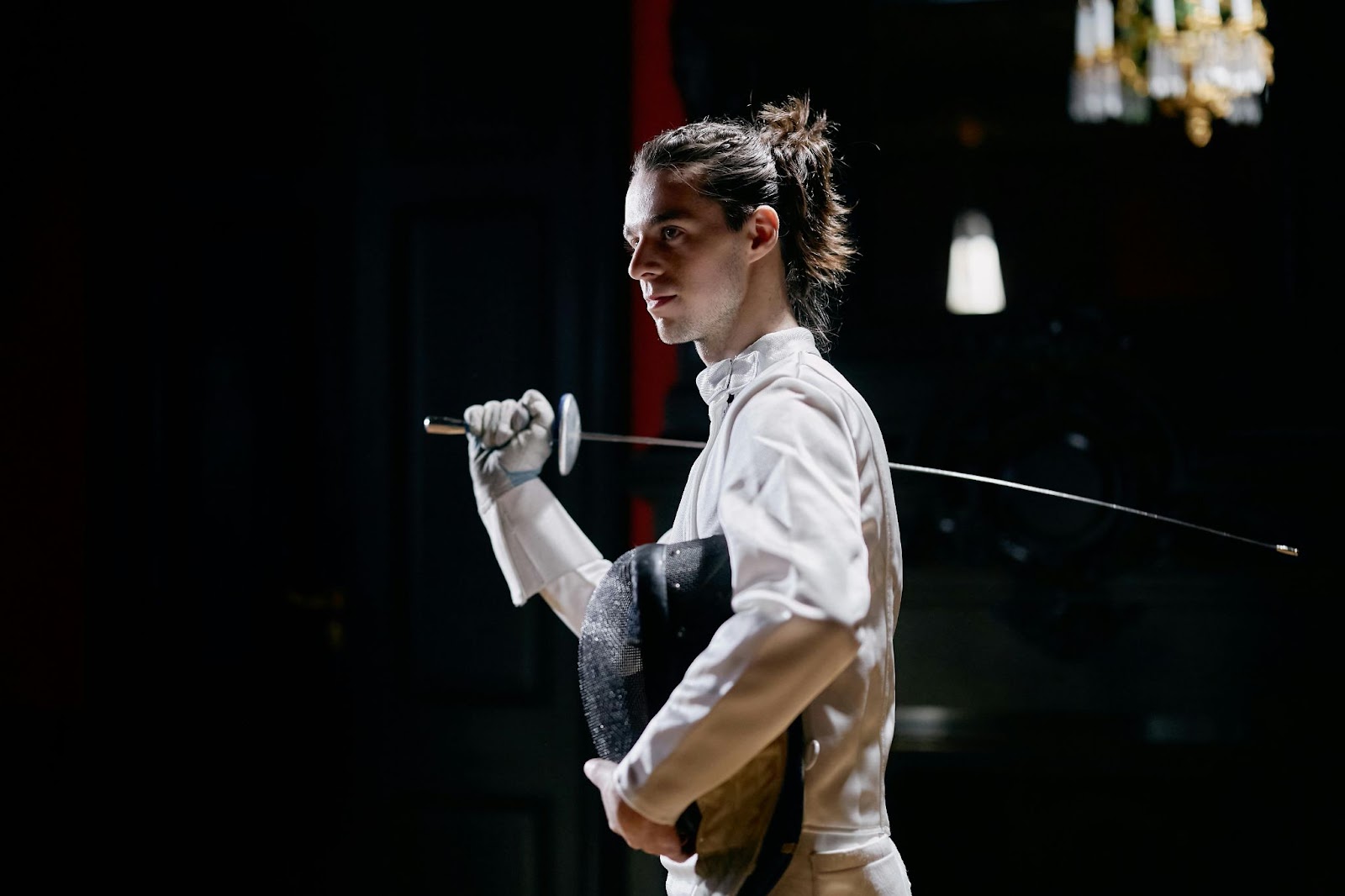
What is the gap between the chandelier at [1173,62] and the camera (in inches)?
91.0

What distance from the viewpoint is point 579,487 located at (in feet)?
8.71

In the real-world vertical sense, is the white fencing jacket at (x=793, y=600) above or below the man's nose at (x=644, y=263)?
below

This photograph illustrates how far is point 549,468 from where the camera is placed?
2688mm

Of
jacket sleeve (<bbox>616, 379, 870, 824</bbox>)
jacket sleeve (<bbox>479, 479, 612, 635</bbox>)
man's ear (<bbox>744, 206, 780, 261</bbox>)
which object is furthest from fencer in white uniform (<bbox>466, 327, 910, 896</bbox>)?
jacket sleeve (<bbox>479, 479, 612, 635</bbox>)

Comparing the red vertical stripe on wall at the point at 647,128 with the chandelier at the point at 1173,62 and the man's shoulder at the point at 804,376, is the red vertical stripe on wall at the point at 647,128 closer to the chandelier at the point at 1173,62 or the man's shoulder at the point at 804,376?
the chandelier at the point at 1173,62

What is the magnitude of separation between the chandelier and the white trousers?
1781 millimetres

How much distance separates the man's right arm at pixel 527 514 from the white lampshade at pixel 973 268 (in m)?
1.10

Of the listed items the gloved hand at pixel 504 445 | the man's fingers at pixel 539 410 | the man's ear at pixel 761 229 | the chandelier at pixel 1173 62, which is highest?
the chandelier at pixel 1173 62


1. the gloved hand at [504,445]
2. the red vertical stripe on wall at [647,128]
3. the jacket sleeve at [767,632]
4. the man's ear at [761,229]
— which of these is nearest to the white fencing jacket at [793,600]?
the jacket sleeve at [767,632]

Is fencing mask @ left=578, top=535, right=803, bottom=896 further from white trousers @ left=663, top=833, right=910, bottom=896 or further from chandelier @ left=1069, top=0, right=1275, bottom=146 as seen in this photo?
chandelier @ left=1069, top=0, right=1275, bottom=146

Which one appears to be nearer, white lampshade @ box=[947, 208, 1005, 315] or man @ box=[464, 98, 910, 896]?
man @ box=[464, 98, 910, 896]

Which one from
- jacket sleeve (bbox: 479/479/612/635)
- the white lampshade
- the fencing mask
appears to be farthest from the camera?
the white lampshade

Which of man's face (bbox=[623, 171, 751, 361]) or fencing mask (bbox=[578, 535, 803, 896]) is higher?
man's face (bbox=[623, 171, 751, 361])

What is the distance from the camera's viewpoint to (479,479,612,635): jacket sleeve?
173cm
